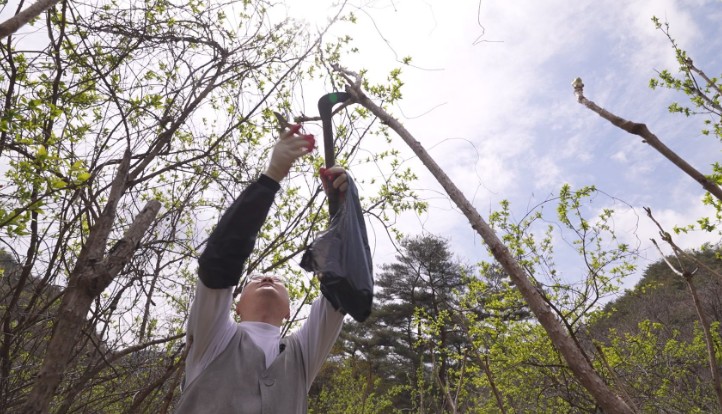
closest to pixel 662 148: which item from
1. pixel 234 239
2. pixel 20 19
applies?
pixel 234 239

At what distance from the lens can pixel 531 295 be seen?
1817 millimetres

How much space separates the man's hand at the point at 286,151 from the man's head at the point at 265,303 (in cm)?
70

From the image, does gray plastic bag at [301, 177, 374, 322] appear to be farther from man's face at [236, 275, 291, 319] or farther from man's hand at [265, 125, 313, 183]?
man's face at [236, 275, 291, 319]

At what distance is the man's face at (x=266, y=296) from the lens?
1.80 m

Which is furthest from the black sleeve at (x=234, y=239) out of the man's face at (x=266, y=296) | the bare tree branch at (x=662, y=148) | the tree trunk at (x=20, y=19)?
the tree trunk at (x=20, y=19)

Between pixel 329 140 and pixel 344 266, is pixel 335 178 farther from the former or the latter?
pixel 344 266

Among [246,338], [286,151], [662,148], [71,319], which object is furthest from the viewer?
[71,319]

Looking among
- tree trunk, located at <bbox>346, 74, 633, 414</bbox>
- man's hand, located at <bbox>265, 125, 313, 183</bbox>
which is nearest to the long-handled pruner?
man's hand, located at <bbox>265, 125, 313, 183</bbox>

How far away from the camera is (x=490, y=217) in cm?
622

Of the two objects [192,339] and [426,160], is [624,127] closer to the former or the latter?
[426,160]

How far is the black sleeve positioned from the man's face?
57cm

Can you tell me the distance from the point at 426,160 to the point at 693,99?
5901 mm

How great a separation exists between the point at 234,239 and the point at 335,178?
0.52 meters

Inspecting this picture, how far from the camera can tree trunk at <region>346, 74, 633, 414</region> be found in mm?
1650
